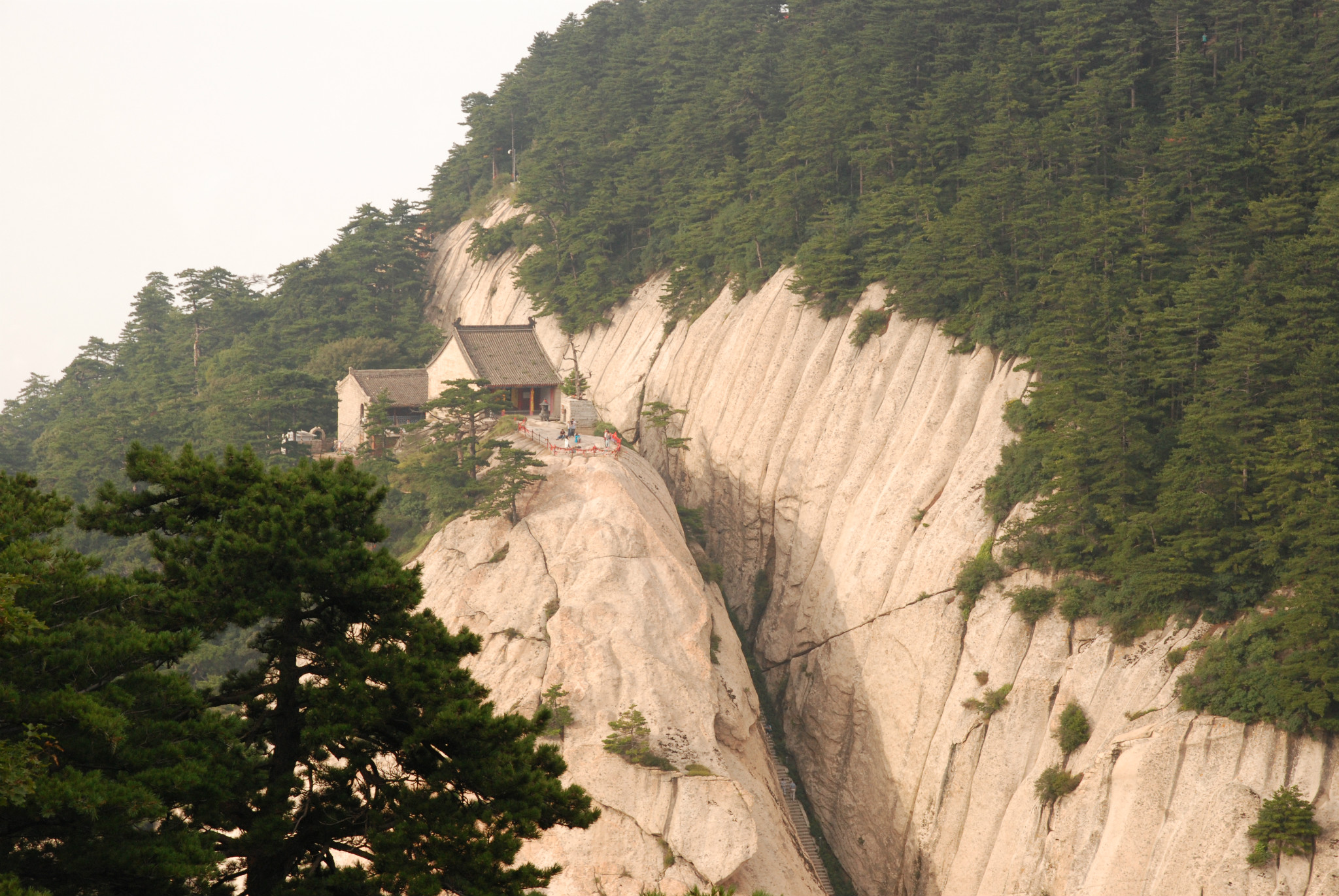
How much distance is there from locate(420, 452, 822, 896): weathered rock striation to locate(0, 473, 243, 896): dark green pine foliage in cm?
1705

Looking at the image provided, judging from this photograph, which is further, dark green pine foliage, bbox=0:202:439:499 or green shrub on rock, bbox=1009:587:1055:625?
dark green pine foliage, bbox=0:202:439:499

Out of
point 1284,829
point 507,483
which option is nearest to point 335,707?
point 1284,829

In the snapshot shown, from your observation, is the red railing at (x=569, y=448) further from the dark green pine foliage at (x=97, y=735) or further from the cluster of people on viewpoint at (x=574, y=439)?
the dark green pine foliage at (x=97, y=735)

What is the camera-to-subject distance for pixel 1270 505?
91.6 feet

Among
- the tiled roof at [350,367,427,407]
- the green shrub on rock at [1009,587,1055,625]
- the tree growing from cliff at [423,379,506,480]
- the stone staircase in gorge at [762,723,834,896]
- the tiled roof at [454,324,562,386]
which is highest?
the tiled roof at [454,324,562,386]

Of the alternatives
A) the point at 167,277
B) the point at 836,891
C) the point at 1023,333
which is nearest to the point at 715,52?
the point at 1023,333

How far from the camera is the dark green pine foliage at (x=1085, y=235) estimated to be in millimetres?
28266

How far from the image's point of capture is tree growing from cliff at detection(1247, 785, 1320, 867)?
949 inches

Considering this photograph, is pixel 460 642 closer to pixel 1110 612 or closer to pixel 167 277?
pixel 1110 612

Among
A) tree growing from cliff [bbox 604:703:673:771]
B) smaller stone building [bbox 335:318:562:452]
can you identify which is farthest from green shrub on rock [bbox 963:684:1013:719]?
smaller stone building [bbox 335:318:562:452]

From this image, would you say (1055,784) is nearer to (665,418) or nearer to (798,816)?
(798,816)

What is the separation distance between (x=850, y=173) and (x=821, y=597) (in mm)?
21911

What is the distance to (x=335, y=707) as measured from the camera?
1249cm

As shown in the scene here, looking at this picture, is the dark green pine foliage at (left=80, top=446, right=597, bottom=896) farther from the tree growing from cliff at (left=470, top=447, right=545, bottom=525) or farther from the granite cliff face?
the tree growing from cliff at (left=470, top=447, right=545, bottom=525)
